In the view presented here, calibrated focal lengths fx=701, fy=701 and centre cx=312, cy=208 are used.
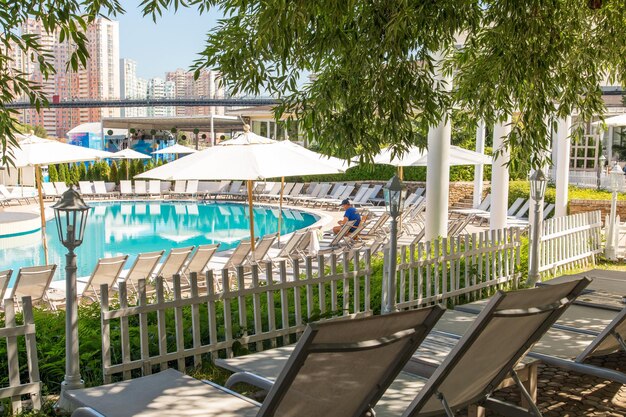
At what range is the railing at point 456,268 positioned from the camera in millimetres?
6734

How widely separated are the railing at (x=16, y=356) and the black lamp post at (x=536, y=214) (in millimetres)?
5797

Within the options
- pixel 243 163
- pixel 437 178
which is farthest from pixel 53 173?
pixel 437 178

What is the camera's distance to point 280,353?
13.5 feet

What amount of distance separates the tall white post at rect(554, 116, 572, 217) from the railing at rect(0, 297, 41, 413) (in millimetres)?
10818

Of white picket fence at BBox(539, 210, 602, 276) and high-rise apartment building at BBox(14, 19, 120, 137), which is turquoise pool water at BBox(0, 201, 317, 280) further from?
high-rise apartment building at BBox(14, 19, 120, 137)

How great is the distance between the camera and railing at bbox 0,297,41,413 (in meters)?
3.89

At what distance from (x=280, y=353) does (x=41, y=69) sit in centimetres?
207

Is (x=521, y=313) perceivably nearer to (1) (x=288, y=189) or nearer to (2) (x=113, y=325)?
(2) (x=113, y=325)

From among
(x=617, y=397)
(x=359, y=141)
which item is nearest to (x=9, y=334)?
(x=359, y=141)

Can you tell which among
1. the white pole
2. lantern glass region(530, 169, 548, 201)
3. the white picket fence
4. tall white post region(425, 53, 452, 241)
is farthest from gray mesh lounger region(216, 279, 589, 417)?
the white pole

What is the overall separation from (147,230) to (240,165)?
35.3ft

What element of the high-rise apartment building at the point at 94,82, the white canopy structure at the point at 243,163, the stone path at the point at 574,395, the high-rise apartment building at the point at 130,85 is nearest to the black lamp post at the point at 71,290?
the stone path at the point at 574,395

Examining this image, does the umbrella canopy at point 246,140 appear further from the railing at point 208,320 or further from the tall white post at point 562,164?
the tall white post at point 562,164

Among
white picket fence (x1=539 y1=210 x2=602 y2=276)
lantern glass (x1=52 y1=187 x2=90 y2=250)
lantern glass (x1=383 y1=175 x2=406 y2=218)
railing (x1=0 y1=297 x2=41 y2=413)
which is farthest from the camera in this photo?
white picket fence (x1=539 y1=210 x2=602 y2=276)
